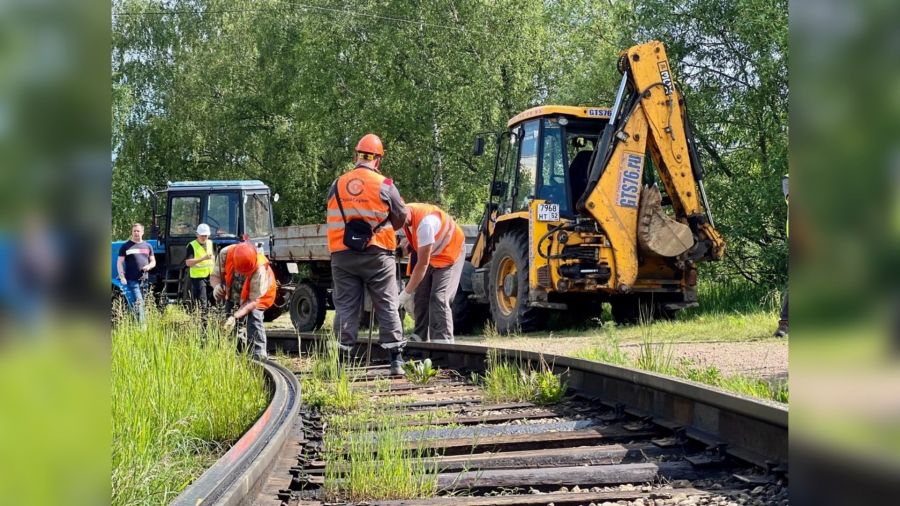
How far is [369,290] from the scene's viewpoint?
778 cm

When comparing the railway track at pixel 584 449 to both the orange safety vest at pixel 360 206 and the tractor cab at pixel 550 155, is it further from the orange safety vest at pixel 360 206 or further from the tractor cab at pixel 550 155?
the tractor cab at pixel 550 155

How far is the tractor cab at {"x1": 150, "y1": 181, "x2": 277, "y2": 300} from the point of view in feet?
59.4

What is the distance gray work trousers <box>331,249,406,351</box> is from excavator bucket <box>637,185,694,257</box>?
5480 millimetres

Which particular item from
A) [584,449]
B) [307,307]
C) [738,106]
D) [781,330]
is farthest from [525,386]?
[738,106]

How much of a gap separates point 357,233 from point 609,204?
18.3 ft

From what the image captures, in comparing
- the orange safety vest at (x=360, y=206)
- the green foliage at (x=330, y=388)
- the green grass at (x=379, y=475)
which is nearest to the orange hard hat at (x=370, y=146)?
the orange safety vest at (x=360, y=206)

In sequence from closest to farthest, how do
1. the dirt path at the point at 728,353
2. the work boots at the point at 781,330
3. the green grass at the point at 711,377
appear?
the green grass at the point at 711,377 < the dirt path at the point at 728,353 < the work boots at the point at 781,330

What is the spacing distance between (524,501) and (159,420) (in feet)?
5.84

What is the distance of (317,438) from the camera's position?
16.0ft

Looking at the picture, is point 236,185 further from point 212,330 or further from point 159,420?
point 159,420

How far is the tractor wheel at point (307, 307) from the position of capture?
15.9m
